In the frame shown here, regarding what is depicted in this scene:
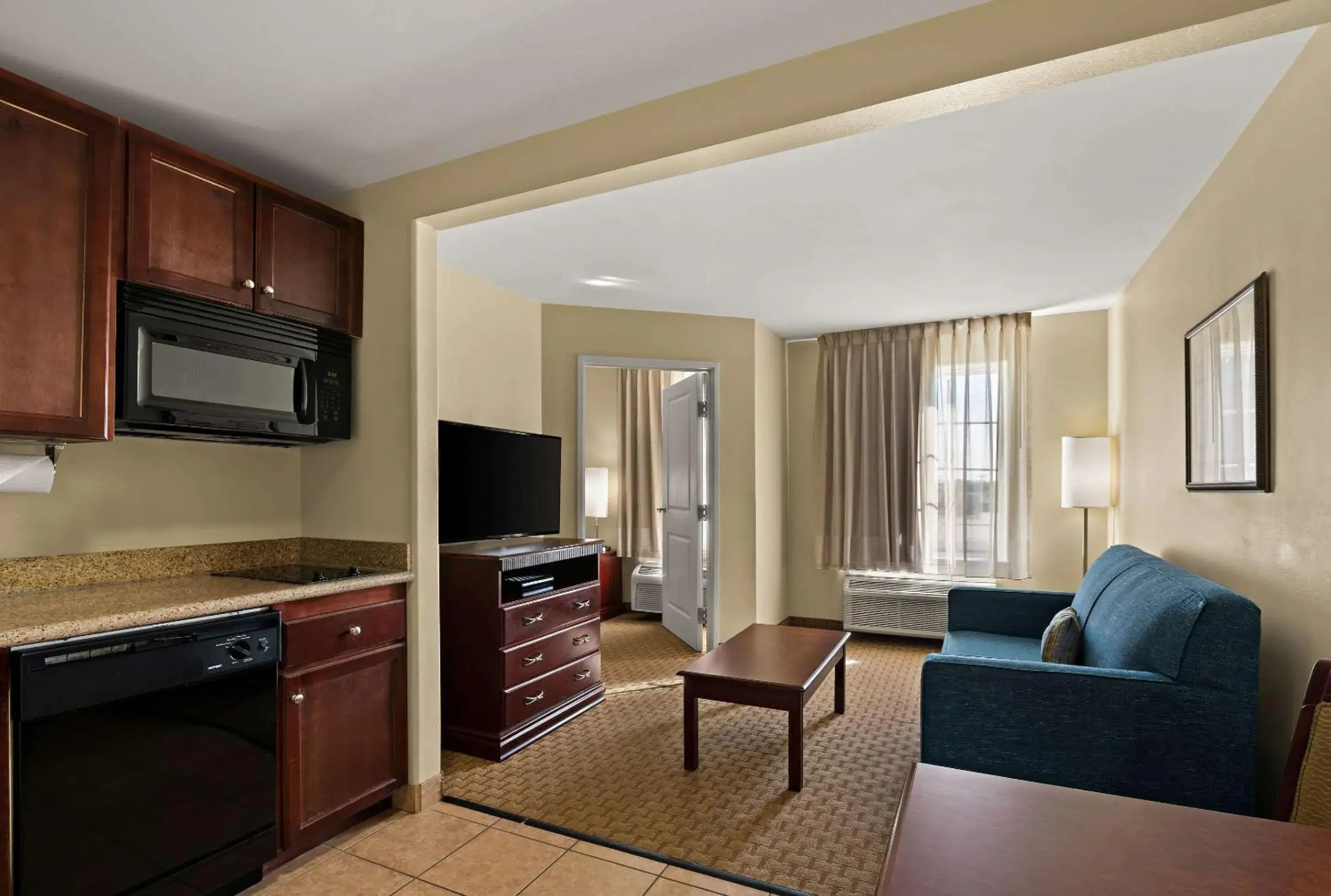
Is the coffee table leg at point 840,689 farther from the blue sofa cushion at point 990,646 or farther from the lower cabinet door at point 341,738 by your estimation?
the lower cabinet door at point 341,738

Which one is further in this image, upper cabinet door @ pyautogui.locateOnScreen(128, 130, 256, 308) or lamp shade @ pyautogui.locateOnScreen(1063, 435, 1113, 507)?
lamp shade @ pyautogui.locateOnScreen(1063, 435, 1113, 507)

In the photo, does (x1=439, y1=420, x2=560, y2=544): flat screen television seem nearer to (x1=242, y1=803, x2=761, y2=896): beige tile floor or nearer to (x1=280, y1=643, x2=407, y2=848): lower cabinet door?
(x1=280, y1=643, x2=407, y2=848): lower cabinet door

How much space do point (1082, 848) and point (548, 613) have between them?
9.52 ft

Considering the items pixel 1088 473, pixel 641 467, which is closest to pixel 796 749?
pixel 1088 473

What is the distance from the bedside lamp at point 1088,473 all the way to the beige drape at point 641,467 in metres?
3.20

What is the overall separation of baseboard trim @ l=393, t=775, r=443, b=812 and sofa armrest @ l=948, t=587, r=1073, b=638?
2718 mm

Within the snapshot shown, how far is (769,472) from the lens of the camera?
5590 mm

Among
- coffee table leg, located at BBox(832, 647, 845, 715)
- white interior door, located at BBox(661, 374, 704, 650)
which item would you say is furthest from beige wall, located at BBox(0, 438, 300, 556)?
white interior door, located at BBox(661, 374, 704, 650)

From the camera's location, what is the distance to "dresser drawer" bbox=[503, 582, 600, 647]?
11.0 ft

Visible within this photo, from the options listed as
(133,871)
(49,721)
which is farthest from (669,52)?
(133,871)

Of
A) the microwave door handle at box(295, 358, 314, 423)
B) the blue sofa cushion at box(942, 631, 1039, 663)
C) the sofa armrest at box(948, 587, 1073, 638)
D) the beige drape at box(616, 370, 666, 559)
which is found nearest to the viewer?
the microwave door handle at box(295, 358, 314, 423)

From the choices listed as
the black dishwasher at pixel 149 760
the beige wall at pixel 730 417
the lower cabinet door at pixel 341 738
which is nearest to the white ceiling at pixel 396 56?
the black dishwasher at pixel 149 760

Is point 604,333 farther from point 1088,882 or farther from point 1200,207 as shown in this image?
point 1088,882

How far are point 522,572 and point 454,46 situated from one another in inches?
96.4
